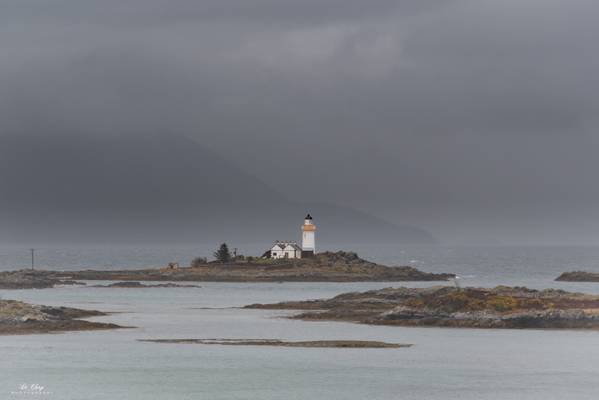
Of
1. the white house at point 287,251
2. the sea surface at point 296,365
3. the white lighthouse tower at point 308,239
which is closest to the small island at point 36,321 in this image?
the sea surface at point 296,365

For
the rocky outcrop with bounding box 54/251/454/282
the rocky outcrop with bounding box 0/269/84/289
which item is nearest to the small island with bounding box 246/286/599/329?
the rocky outcrop with bounding box 0/269/84/289

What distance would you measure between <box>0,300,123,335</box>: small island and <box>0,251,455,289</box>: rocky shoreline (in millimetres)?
70291

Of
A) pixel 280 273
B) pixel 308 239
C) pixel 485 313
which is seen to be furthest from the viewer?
pixel 308 239

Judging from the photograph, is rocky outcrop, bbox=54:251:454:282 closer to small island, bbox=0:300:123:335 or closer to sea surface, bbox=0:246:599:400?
sea surface, bbox=0:246:599:400

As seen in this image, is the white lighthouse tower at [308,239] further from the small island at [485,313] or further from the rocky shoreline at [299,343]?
the rocky shoreline at [299,343]

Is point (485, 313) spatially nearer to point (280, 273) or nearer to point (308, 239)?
point (280, 273)

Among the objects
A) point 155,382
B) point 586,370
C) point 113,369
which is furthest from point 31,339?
point 586,370

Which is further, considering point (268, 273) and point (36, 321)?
point (268, 273)

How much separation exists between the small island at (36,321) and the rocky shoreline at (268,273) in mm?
70291

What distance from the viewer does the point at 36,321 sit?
233 feet

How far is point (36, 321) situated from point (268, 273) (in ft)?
267

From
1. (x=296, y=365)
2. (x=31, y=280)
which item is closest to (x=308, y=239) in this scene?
(x=31, y=280)

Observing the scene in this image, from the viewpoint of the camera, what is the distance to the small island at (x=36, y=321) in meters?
69.4

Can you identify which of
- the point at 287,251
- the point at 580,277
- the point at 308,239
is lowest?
the point at 580,277
